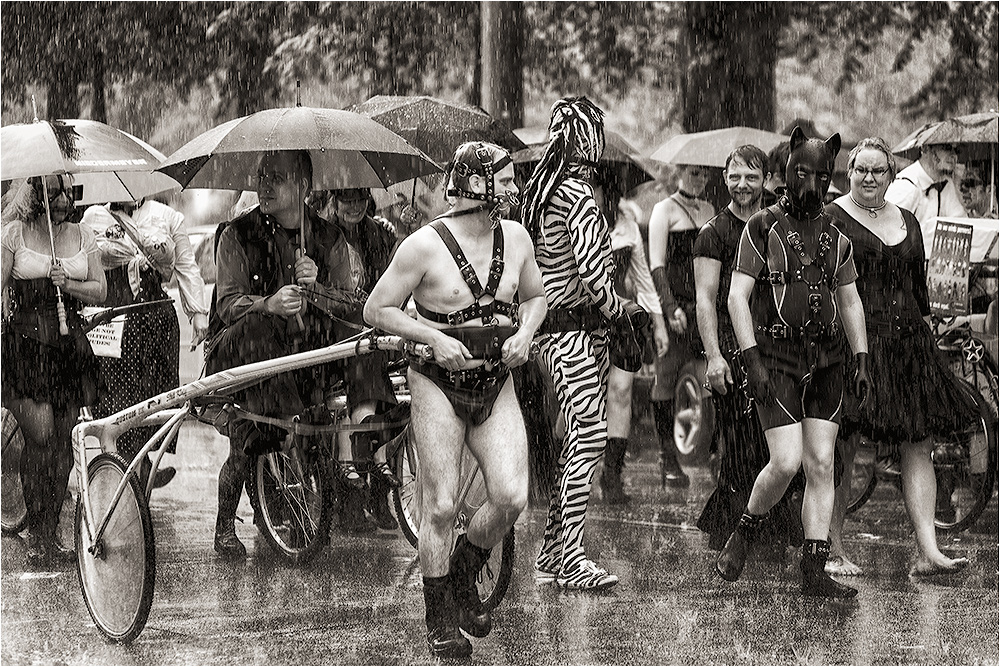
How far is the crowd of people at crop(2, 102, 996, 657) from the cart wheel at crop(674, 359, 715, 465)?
2973mm

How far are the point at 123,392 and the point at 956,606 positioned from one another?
508cm

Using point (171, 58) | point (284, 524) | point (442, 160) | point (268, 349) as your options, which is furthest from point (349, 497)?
point (171, 58)

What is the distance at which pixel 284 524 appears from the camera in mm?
8344

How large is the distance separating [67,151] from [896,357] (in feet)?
13.7

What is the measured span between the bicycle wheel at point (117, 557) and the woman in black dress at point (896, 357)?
126 inches

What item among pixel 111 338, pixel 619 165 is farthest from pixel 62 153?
pixel 619 165

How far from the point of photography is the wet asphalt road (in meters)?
6.36

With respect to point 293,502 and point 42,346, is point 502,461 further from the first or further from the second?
point 42,346

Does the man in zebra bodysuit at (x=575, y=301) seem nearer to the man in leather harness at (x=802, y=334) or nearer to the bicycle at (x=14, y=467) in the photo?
the man in leather harness at (x=802, y=334)

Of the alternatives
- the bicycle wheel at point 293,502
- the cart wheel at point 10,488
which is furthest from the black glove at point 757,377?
the cart wheel at point 10,488

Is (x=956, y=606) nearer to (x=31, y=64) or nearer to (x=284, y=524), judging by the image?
(x=284, y=524)

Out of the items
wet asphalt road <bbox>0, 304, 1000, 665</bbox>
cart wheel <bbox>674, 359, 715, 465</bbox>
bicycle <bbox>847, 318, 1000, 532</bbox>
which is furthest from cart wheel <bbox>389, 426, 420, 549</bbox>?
cart wheel <bbox>674, 359, 715, 465</bbox>

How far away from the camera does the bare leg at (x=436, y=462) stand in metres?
6.15

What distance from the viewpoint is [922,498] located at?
7883 mm
